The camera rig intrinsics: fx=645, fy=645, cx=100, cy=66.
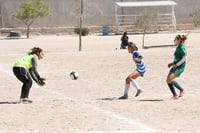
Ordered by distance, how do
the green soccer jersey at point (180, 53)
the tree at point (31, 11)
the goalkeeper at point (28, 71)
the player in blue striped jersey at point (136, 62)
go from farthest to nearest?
the tree at point (31, 11) → the player in blue striped jersey at point (136, 62) → the green soccer jersey at point (180, 53) → the goalkeeper at point (28, 71)

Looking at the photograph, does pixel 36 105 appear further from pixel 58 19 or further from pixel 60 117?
pixel 58 19

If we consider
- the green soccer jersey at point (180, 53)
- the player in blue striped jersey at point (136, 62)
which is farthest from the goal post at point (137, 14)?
the green soccer jersey at point (180, 53)

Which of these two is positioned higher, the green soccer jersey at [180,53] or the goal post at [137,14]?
the green soccer jersey at [180,53]

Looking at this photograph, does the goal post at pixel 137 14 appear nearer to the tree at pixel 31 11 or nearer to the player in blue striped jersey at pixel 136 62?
the tree at pixel 31 11

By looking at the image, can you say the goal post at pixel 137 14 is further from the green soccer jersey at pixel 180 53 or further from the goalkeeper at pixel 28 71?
the goalkeeper at pixel 28 71

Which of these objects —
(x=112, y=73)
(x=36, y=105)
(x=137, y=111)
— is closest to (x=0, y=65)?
(x=112, y=73)

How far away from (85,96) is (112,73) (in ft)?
20.3

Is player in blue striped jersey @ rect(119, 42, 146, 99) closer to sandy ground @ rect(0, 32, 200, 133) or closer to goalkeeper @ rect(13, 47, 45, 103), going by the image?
sandy ground @ rect(0, 32, 200, 133)

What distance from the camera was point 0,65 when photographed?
27.2m

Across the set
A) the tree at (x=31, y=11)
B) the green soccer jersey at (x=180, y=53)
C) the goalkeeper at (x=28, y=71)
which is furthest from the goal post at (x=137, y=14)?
the goalkeeper at (x=28, y=71)

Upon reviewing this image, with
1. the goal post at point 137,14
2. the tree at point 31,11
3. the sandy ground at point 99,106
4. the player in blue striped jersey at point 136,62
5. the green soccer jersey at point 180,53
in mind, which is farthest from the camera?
the goal post at point 137,14

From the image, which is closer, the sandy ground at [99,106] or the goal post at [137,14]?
the sandy ground at [99,106]

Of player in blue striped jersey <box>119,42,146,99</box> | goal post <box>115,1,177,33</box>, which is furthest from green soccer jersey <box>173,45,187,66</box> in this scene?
goal post <box>115,1,177,33</box>

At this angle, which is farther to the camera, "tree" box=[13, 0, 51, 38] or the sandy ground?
"tree" box=[13, 0, 51, 38]
